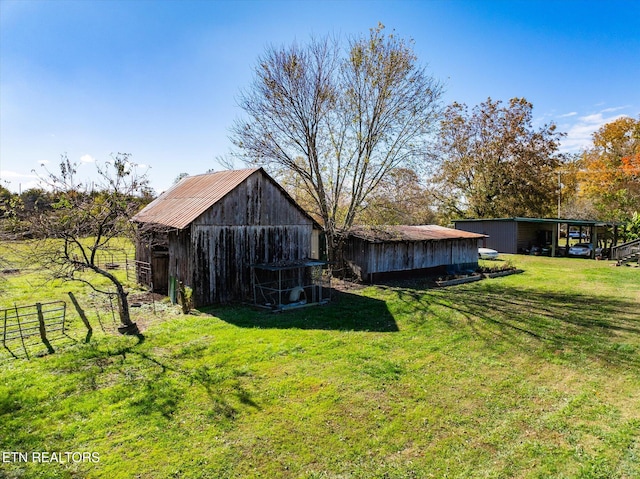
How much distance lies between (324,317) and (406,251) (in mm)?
9905

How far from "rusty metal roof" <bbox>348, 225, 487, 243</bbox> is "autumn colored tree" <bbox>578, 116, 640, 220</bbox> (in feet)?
83.5

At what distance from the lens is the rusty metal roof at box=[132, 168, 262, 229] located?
14.6 m

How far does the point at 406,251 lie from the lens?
22.0 meters

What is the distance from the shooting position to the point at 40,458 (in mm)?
5535

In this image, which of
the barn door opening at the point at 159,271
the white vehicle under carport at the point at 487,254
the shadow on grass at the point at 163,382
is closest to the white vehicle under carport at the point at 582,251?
the white vehicle under carport at the point at 487,254

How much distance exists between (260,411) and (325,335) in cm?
462

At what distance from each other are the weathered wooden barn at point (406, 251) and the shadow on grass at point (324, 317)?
17.0 ft

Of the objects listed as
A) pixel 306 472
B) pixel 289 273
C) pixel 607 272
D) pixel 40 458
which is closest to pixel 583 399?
pixel 306 472

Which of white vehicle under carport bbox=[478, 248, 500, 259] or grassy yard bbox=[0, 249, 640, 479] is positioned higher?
white vehicle under carport bbox=[478, 248, 500, 259]

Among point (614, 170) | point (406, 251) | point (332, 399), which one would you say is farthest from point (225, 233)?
point (614, 170)

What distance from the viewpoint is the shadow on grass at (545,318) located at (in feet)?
35.0

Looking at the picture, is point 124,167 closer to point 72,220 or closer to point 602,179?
point 72,220

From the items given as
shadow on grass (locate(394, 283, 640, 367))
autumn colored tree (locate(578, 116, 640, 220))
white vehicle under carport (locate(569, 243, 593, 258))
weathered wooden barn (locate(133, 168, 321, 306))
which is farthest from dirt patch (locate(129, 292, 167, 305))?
autumn colored tree (locate(578, 116, 640, 220))

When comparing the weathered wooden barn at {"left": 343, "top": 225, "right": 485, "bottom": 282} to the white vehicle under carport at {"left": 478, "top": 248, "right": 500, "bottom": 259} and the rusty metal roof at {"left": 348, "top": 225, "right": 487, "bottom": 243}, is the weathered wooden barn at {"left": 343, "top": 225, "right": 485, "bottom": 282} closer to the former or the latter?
the rusty metal roof at {"left": 348, "top": 225, "right": 487, "bottom": 243}
